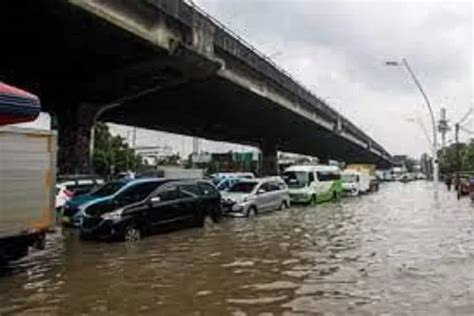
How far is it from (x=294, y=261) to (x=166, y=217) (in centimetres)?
726

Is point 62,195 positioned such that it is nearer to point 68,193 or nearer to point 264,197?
point 68,193

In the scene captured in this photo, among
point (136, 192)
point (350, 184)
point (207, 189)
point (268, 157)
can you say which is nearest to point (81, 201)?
point (136, 192)

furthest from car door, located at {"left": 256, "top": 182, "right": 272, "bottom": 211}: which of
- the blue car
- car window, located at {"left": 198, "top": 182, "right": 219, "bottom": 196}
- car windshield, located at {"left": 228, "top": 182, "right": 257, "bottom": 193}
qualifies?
the blue car

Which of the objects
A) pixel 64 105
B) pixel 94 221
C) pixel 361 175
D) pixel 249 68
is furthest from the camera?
pixel 361 175

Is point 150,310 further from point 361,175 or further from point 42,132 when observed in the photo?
point 361,175

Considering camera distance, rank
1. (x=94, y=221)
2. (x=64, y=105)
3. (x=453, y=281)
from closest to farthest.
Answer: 1. (x=453, y=281)
2. (x=94, y=221)
3. (x=64, y=105)

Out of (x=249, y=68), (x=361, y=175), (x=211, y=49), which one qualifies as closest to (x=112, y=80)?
(x=211, y=49)

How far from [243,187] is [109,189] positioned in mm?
7368

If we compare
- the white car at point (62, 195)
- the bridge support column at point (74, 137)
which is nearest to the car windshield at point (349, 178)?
the bridge support column at point (74, 137)

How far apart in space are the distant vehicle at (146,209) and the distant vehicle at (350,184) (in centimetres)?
3071

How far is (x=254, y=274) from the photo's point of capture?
1437 centimetres

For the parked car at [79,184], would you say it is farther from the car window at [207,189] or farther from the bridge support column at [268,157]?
the bridge support column at [268,157]

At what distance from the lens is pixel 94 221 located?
20906 mm

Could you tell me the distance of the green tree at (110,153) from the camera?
282 feet
